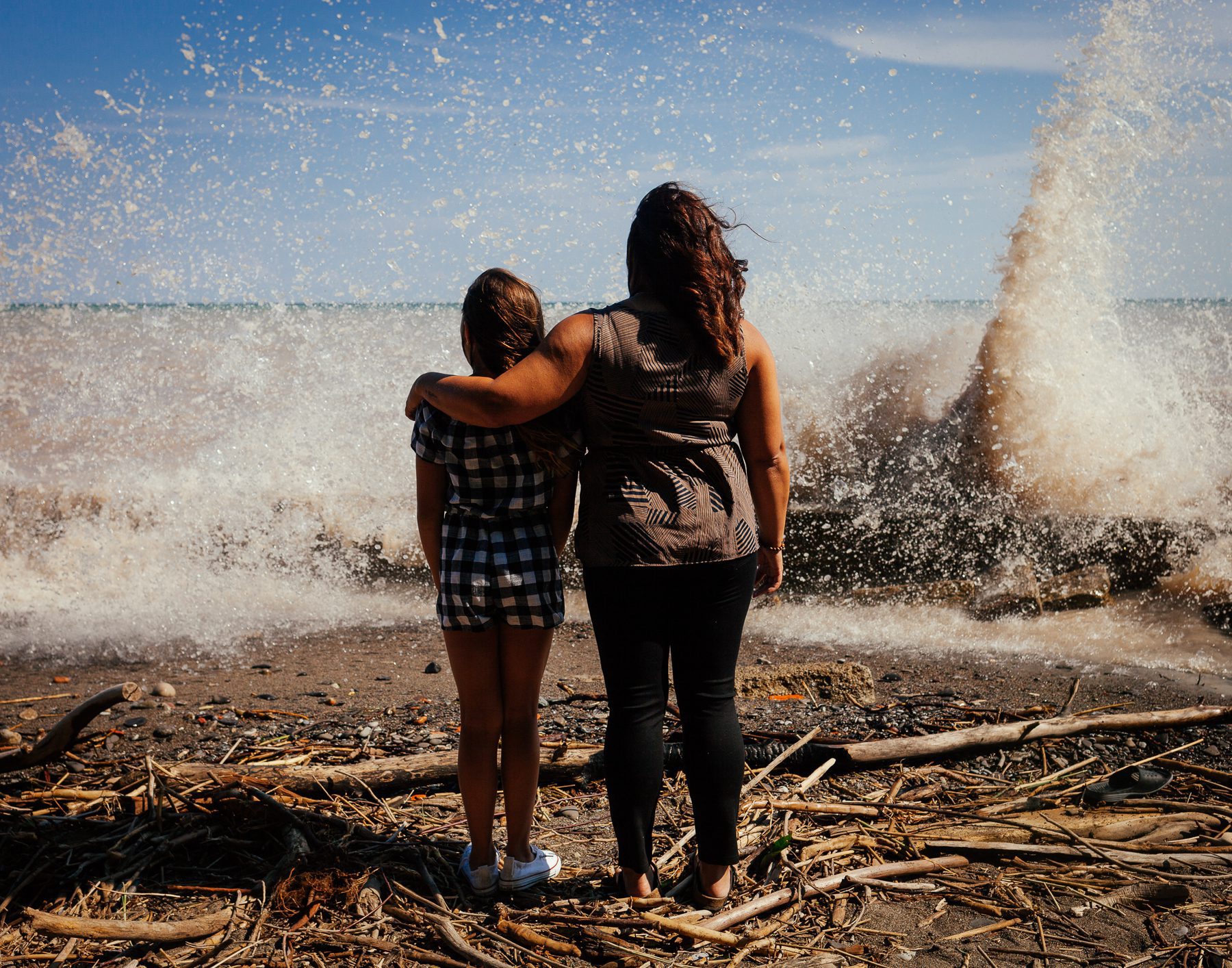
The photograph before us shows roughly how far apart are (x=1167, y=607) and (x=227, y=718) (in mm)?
6150

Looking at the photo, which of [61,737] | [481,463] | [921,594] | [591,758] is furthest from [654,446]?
[921,594]

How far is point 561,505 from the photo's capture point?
8.34ft

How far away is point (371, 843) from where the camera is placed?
2.87 metres

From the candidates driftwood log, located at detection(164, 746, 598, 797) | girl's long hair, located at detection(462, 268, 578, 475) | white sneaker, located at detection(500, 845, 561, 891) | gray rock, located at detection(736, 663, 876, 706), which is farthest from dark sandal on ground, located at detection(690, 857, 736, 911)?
gray rock, located at detection(736, 663, 876, 706)

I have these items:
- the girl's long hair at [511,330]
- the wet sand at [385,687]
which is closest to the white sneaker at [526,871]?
the wet sand at [385,687]

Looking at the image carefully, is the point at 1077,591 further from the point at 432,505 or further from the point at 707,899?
the point at 432,505

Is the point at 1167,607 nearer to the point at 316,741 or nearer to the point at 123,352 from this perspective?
the point at 316,741

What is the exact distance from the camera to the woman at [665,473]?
2311 millimetres

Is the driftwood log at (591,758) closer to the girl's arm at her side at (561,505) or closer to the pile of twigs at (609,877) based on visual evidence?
the pile of twigs at (609,877)

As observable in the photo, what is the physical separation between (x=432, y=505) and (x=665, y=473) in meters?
0.67

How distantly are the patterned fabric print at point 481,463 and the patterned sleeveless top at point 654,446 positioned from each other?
169mm

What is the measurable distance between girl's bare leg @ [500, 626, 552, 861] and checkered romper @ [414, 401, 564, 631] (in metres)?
0.07

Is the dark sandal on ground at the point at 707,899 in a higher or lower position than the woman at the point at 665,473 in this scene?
lower

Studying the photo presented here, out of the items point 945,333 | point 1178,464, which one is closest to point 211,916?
point 1178,464
